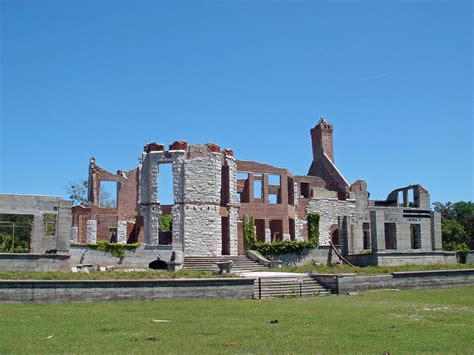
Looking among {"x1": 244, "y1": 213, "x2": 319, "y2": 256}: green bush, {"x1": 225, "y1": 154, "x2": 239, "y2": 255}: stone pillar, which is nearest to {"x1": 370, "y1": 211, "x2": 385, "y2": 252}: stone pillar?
{"x1": 244, "y1": 213, "x2": 319, "y2": 256}: green bush

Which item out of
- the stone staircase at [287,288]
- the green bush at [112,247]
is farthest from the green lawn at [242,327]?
the green bush at [112,247]

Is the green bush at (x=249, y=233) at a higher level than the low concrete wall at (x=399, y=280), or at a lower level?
higher

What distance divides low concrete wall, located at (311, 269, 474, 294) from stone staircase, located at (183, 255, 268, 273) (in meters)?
7.83

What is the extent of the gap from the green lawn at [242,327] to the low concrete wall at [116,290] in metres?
0.65

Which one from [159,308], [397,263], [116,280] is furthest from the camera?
[397,263]

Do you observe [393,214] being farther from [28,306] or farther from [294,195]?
[28,306]

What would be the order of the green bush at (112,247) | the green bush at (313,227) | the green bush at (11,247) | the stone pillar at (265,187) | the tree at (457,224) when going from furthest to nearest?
the tree at (457,224)
the green bush at (313,227)
the stone pillar at (265,187)
the green bush at (11,247)
the green bush at (112,247)

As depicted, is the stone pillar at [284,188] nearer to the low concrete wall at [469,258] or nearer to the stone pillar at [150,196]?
the stone pillar at [150,196]

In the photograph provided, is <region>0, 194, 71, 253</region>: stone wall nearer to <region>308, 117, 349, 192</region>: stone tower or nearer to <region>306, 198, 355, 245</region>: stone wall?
<region>306, 198, 355, 245</region>: stone wall

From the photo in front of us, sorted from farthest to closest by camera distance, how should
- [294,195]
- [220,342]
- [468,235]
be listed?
[468,235]
[294,195]
[220,342]

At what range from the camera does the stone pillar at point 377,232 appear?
31078mm

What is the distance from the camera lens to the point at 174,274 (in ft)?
73.9

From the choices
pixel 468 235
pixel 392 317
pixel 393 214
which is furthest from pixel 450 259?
pixel 468 235

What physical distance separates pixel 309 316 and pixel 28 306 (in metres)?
8.77
